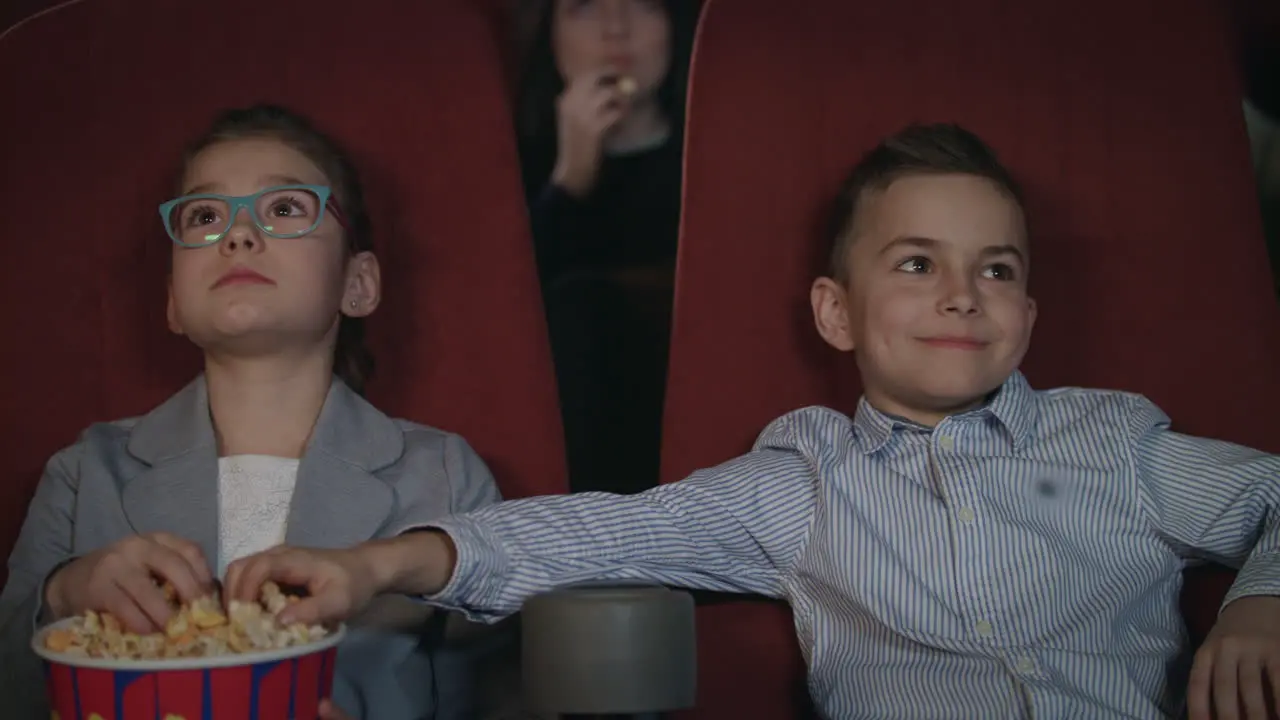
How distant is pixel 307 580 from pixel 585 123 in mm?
911

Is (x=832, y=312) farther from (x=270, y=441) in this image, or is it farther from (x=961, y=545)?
(x=270, y=441)

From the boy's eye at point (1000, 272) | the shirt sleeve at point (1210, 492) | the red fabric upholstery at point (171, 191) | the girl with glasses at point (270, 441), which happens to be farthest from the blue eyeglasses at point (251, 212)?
the shirt sleeve at point (1210, 492)

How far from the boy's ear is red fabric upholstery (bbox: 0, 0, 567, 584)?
0.94ft

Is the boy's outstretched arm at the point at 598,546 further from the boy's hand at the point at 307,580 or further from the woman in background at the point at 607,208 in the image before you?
the woman in background at the point at 607,208

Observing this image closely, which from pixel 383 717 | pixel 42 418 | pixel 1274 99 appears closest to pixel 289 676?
pixel 383 717

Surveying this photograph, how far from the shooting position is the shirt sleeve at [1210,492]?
1261mm

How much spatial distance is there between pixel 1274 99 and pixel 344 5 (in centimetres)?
116

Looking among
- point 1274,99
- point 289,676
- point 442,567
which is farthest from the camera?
point 1274,99

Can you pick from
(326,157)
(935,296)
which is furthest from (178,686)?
(935,296)

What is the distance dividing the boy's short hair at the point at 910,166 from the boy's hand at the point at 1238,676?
501 mm

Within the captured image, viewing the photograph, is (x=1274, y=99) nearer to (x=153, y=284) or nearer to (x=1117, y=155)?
(x=1117, y=155)

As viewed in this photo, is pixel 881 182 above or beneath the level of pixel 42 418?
above

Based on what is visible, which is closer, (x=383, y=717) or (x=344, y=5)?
(x=383, y=717)

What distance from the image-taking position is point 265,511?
4.43 feet
